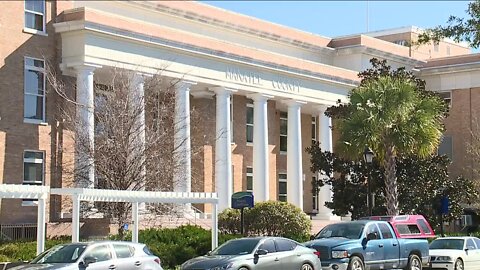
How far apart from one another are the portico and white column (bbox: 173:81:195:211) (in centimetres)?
6

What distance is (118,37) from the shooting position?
35969 millimetres

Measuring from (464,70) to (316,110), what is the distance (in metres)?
12.5

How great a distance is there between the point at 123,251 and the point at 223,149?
901 inches

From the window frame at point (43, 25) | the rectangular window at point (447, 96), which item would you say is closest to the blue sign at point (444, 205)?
the window frame at point (43, 25)

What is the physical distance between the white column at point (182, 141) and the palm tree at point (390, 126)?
660cm

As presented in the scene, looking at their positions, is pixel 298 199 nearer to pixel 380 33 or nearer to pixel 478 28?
pixel 478 28

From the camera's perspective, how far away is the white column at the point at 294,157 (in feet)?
150

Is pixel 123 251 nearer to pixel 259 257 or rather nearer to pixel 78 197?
pixel 259 257

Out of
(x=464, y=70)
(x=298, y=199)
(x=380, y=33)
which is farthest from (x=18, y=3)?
(x=380, y=33)

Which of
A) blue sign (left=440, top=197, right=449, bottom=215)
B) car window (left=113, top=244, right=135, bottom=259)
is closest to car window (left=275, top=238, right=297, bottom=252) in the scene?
car window (left=113, top=244, right=135, bottom=259)

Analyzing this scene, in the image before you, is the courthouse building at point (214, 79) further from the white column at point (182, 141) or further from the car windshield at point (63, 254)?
the car windshield at point (63, 254)

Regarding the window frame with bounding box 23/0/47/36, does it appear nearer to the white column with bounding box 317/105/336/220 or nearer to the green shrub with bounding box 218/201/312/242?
the green shrub with bounding box 218/201/312/242

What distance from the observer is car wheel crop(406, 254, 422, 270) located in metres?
25.4

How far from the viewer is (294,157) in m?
46.2
